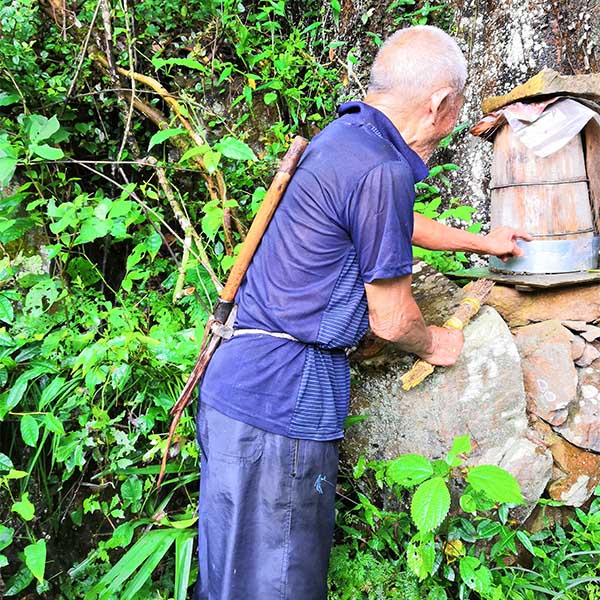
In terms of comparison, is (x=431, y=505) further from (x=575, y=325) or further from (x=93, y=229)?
(x=93, y=229)

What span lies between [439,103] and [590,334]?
4.98 feet

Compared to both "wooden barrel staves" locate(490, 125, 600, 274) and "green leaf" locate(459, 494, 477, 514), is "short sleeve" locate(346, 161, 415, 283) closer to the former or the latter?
"green leaf" locate(459, 494, 477, 514)

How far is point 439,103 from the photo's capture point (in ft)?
6.28

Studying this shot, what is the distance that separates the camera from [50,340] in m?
2.61

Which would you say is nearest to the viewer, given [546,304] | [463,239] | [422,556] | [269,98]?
[422,556]

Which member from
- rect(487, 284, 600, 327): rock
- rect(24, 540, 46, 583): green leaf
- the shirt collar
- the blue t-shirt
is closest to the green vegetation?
rect(24, 540, 46, 583): green leaf

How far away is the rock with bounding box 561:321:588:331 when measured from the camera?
268 cm

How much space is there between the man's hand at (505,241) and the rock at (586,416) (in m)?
0.73

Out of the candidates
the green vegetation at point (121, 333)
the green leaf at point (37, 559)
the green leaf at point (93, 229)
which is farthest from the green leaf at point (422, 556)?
the green leaf at point (93, 229)

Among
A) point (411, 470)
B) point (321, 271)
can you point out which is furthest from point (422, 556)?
point (321, 271)

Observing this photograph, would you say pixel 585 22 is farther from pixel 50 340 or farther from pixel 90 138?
pixel 50 340

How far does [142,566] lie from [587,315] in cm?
251

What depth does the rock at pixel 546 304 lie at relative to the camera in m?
2.71

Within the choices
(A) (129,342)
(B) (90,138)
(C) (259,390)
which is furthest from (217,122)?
(C) (259,390)
